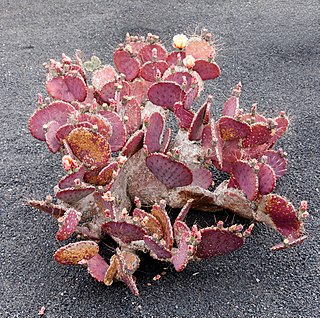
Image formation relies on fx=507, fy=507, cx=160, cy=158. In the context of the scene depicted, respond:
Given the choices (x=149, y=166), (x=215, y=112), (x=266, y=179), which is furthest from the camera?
(x=215, y=112)

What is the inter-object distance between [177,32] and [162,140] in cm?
164

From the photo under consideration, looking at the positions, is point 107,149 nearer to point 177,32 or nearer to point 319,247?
point 319,247

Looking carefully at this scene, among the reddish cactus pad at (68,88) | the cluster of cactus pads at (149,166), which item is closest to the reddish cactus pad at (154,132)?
the cluster of cactus pads at (149,166)

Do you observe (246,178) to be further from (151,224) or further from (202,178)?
(151,224)

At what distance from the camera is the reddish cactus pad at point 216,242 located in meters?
1.54

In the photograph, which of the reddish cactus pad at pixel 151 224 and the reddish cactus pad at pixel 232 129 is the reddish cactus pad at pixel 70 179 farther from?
the reddish cactus pad at pixel 232 129

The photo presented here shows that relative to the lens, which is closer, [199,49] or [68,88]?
[68,88]

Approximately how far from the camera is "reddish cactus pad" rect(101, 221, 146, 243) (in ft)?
5.02

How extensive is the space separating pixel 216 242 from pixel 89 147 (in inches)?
19.7

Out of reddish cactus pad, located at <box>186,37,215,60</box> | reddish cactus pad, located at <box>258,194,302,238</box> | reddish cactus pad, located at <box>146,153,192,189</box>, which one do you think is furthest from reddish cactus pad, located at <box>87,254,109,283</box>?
reddish cactus pad, located at <box>186,37,215,60</box>

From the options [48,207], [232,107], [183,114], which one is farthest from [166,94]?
[48,207]

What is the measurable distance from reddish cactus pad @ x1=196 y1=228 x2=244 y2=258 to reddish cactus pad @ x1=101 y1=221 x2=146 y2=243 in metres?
0.19

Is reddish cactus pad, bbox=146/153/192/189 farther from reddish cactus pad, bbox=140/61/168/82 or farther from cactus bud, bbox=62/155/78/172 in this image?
reddish cactus pad, bbox=140/61/168/82

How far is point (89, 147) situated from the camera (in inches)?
63.6
